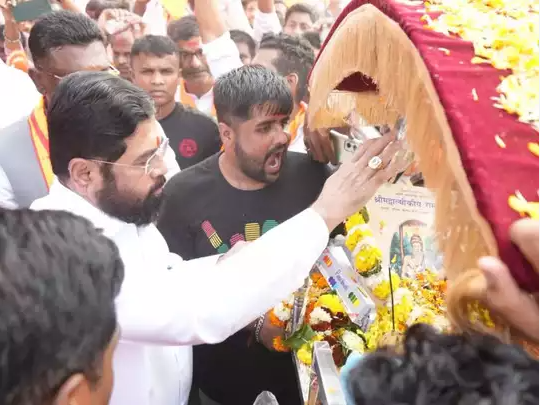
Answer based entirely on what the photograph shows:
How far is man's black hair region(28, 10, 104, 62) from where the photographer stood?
1977mm

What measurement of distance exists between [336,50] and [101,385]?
708mm

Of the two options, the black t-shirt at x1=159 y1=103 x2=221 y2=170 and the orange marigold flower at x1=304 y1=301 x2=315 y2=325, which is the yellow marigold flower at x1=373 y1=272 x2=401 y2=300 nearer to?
the orange marigold flower at x1=304 y1=301 x2=315 y2=325

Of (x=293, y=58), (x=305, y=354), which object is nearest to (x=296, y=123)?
(x=293, y=58)

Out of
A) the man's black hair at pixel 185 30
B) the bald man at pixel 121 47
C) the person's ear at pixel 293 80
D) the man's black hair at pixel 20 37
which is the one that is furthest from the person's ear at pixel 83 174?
the man's black hair at pixel 20 37

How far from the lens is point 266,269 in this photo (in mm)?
999

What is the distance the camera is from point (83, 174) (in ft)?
4.04

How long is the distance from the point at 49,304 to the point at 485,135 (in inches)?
22.2

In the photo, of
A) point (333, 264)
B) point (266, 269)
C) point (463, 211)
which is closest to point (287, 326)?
point (333, 264)

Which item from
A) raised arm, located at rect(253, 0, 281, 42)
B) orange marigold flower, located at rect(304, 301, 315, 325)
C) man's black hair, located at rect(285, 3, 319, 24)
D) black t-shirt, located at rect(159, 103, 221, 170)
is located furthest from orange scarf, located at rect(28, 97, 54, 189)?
man's black hair, located at rect(285, 3, 319, 24)

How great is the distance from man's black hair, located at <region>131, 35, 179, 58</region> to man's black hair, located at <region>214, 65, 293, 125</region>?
1088 mm

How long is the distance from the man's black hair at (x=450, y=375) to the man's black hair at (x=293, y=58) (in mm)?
2087

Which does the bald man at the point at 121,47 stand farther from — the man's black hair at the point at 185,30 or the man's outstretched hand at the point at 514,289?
the man's outstretched hand at the point at 514,289

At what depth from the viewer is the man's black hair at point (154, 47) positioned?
261cm

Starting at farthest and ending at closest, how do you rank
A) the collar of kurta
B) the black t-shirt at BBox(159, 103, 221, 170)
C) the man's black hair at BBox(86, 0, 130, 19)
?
the man's black hair at BBox(86, 0, 130, 19)
the black t-shirt at BBox(159, 103, 221, 170)
the collar of kurta
